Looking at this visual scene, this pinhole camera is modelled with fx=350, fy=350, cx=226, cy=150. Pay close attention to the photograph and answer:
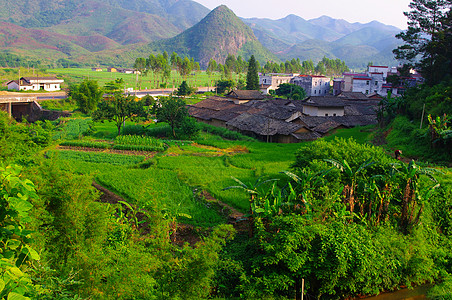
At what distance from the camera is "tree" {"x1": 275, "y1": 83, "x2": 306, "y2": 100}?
66.3 metres

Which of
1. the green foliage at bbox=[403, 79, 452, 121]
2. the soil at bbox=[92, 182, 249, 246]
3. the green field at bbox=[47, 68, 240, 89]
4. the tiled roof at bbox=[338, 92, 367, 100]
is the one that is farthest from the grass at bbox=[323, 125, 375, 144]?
the green field at bbox=[47, 68, 240, 89]

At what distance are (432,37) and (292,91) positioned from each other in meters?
40.6

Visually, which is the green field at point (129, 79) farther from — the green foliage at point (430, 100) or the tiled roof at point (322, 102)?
the green foliage at point (430, 100)

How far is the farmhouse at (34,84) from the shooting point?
62625 millimetres

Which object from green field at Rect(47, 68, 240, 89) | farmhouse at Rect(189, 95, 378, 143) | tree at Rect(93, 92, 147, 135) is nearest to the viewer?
farmhouse at Rect(189, 95, 378, 143)

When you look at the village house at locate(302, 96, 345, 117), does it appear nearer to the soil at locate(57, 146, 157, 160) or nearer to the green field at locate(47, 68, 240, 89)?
the soil at locate(57, 146, 157, 160)

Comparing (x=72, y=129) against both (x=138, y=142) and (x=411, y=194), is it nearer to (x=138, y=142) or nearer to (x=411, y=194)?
(x=138, y=142)

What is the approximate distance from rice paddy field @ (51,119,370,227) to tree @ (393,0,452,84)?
764cm

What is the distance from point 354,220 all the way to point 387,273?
94.9 inches

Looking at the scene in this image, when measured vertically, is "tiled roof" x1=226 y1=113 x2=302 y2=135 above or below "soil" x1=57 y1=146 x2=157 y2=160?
above

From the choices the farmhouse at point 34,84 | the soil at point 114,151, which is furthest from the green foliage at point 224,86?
the soil at point 114,151

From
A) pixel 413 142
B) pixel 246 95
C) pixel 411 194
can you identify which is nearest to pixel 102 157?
pixel 411 194

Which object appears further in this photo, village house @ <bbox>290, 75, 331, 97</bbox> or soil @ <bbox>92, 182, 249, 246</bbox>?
village house @ <bbox>290, 75, 331, 97</bbox>

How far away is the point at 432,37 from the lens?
28.6m
